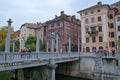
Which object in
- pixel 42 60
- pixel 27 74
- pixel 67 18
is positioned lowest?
pixel 27 74

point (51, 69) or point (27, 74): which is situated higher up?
point (51, 69)

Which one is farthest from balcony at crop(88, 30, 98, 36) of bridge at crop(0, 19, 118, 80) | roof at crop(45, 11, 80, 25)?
bridge at crop(0, 19, 118, 80)

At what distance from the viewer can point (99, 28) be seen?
38781mm

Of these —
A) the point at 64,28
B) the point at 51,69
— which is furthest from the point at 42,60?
the point at 64,28

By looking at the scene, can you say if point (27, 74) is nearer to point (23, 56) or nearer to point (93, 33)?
point (23, 56)

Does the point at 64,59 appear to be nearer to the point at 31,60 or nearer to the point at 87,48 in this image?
the point at 31,60

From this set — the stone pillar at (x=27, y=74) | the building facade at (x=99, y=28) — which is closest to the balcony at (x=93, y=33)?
the building facade at (x=99, y=28)

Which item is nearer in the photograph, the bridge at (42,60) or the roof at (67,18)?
the bridge at (42,60)

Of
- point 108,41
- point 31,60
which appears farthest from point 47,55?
point 108,41

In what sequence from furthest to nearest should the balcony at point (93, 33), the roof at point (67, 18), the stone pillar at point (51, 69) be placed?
the roof at point (67, 18), the balcony at point (93, 33), the stone pillar at point (51, 69)

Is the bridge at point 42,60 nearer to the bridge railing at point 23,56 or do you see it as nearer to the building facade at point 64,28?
the bridge railing at point 23,56

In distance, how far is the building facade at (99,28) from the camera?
124 feet

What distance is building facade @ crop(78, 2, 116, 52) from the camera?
124 ft

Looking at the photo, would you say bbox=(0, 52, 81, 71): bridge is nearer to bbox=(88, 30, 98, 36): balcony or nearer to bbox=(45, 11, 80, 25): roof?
bbox=(88, 30, 98, 36): balcony
